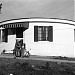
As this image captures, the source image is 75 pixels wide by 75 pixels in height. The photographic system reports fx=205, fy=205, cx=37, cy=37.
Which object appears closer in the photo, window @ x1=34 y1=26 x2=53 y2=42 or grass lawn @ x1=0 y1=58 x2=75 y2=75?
grass lawn @ x1=0 y1=58 x2=75 y2=75

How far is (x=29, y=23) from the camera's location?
23.2 metres

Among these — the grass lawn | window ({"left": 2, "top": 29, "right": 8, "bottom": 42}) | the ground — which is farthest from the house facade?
the grass lawn

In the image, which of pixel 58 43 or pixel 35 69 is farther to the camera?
pixel 58 43

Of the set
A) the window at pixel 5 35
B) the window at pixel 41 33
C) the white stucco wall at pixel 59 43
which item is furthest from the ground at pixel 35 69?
the window at pixel 5 35

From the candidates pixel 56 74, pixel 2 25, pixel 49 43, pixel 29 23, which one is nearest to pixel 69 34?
pixel 49 43

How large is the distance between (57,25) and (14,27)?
497 cm

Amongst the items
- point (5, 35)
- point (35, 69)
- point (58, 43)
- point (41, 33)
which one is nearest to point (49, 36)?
point (41, 33)

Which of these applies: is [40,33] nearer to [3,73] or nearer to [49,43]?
[49,43]

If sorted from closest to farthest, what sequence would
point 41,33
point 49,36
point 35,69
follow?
point 35,69 < point 49,36 < point 41,33

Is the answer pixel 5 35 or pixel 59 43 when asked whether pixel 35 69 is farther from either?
pixel 5 35

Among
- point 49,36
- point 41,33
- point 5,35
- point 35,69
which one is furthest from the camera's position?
point 5,35

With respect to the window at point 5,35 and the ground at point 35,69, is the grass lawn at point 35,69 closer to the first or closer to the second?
the ground at point 35,69

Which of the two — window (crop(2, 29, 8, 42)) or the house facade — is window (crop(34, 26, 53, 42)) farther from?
window (crop(2, 29, 8, 42))

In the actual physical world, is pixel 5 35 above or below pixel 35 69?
above
